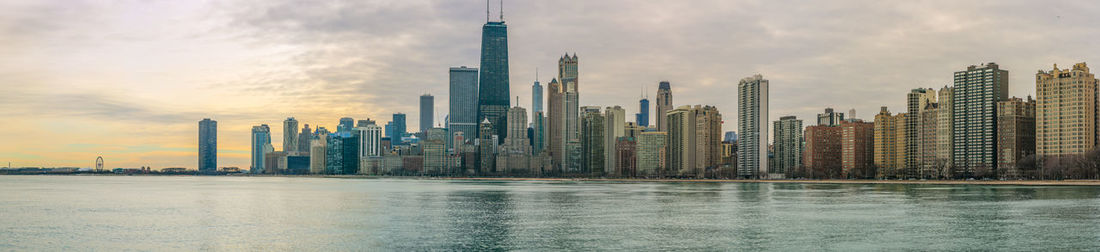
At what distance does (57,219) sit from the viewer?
84875 millimetres

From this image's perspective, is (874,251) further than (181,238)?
No

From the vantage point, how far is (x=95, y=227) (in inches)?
2968

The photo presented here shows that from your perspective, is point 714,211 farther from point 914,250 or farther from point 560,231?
point 914,250

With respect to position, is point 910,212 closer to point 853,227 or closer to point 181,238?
point 853,227

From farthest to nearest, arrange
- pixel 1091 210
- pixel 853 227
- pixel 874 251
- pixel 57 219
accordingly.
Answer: pixel 1091 210 < pixel 57 219 < pixel 853 227 < pixel 874 251

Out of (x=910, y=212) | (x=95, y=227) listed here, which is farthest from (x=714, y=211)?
(x=95, y=227)

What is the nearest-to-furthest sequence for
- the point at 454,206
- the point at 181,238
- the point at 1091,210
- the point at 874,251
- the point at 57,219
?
1. the point at 874,251
2. the point at 181,238
3. the point at 57,219
4. the point at 1091,210
5. the point at 454,206

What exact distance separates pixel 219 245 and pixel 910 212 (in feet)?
227

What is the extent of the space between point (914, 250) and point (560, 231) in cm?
2602

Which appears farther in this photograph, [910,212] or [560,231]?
[910,212]

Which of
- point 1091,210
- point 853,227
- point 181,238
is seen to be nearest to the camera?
point 181,238

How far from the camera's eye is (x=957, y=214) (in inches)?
3514

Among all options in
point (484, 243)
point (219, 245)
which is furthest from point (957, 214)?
point (219, 245)

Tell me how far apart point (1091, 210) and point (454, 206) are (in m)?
70.4
